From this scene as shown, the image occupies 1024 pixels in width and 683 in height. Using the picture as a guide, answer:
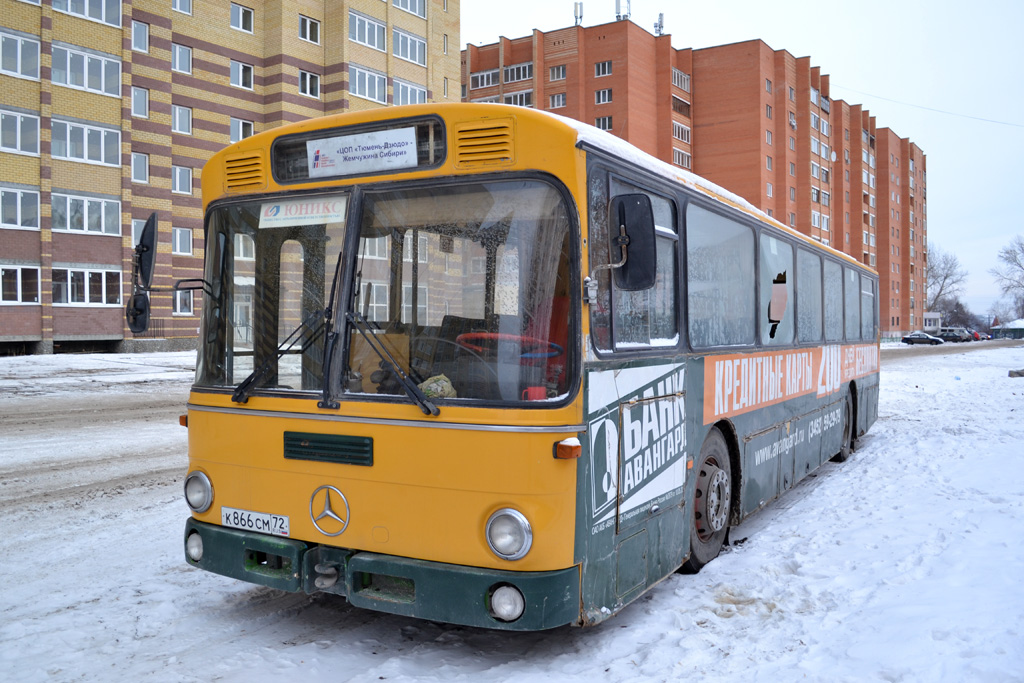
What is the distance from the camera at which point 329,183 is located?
175 inches

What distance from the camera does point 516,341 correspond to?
4.00 meters

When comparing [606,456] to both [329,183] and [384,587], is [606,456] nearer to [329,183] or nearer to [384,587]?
[384,587]

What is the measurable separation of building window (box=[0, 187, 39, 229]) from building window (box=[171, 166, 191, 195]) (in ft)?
20.1

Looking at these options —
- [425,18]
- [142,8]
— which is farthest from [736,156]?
[142,8]

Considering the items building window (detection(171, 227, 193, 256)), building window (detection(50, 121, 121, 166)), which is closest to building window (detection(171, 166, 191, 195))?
building window (detection(171, 227, 193, 256))

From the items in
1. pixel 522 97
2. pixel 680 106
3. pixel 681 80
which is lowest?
pixel 680 106

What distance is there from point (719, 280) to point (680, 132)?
2695 inches

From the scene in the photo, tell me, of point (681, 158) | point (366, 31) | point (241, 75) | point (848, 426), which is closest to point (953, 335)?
point (681, 158)

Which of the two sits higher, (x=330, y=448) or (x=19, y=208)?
(x=19, y=208)

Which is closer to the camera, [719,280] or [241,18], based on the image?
[719,280]

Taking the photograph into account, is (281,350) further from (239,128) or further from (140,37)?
(239,128)

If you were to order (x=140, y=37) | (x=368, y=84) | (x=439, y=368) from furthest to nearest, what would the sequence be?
(x=368, y=84) → (x=140, y=37) → (x=439, y=368)

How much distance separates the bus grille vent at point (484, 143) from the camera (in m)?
4.05

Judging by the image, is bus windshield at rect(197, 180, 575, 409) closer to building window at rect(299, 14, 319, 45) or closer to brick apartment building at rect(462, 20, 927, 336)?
building window at rect(299, 14, 319, 45)
